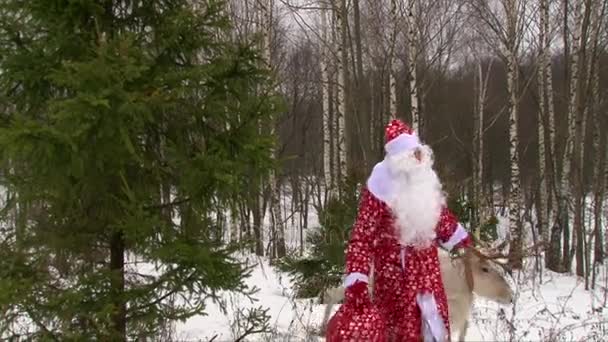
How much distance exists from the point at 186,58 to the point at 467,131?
28.6 meters

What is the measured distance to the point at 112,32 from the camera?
144 inches

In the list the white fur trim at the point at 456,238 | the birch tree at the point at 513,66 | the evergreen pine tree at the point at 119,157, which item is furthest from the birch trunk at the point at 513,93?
the evergreen pine tree at the point at 119,157

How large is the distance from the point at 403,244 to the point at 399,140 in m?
0.57

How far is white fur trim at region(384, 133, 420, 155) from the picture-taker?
3.40 metres

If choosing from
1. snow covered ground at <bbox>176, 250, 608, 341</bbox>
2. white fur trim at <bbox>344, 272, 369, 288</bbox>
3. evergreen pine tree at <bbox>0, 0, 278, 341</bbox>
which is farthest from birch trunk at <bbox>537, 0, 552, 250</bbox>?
white fur trim at <bbox>344, 272, 369, 288</bbox>

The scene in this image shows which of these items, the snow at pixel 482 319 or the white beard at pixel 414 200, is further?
the snow at pixel 482 319

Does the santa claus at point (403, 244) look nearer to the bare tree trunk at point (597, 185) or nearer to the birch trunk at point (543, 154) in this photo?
the bare tree trunk at point (597, 185)

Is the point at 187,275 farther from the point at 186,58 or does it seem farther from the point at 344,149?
the point at 344,149

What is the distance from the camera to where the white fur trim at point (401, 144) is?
11.2ft

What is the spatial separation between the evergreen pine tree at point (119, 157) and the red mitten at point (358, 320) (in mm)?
810

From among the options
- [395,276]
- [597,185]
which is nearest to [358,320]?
[395,276]

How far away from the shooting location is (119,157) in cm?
340

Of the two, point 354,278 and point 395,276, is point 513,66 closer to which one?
point 395,276

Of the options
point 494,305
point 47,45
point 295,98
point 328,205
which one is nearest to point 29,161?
point 47,45
